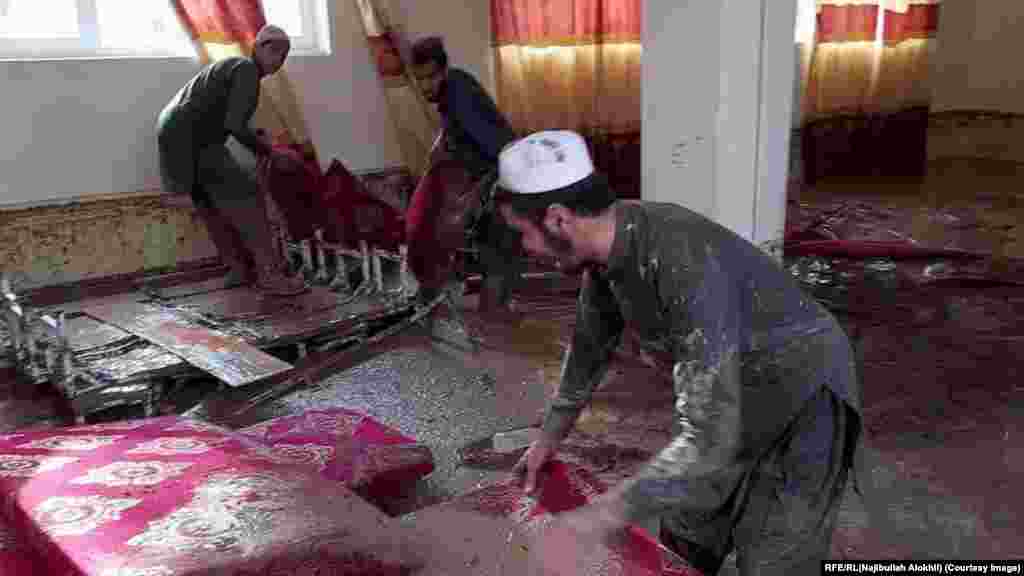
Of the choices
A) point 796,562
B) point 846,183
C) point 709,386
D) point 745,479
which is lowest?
point 846,183

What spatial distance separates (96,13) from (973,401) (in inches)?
215

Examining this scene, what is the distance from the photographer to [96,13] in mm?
5465

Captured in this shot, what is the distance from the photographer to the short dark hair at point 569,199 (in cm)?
147

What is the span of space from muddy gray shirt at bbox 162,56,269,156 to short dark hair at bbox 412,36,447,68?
987 mm

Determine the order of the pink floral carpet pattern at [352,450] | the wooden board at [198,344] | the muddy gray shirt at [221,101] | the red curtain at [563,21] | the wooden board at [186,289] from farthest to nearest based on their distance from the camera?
1. the red curtain at [563,21]
2. the wooden board at [186,289]
3. the muddy gray shirt at [221,101]
4. the wooden board at [198,344]
5. the pink floral carpet pattern at [352,450]

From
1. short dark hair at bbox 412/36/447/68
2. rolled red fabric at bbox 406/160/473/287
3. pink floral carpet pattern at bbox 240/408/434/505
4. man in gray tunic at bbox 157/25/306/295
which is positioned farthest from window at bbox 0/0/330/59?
pink floral carpet pattern at bbox 240/408/434/505

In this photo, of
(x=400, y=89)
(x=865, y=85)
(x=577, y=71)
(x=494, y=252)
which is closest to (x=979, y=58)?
(x=865, y=85)

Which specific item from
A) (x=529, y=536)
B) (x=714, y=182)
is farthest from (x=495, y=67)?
(x=529, y=536)

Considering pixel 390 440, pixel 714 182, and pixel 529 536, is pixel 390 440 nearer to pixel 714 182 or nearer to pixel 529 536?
pixel 529 536

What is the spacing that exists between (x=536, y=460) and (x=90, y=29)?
4.90 m

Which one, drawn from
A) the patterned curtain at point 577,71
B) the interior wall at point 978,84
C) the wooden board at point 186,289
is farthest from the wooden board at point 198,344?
the interior wall at point 978,84

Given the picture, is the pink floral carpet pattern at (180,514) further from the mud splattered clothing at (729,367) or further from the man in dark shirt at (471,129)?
the man in dark shirt at (471,129)

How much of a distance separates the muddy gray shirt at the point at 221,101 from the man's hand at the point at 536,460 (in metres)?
3.44

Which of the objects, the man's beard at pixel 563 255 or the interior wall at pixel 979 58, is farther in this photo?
the interior wall at pixel 979 58
